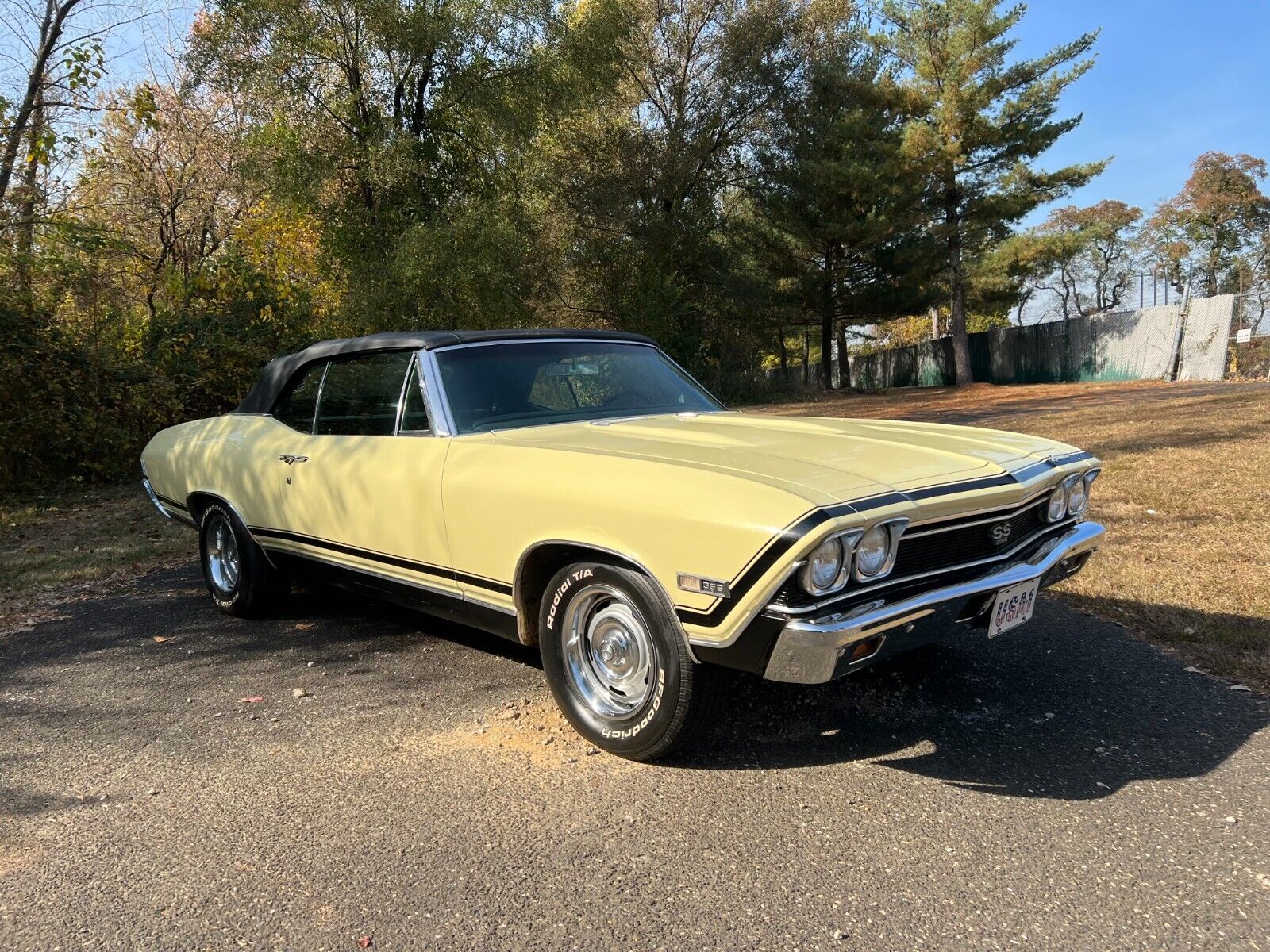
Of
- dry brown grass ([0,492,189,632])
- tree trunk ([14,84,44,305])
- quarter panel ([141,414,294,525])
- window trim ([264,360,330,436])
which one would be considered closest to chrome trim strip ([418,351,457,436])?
window trim ([264,360,330,436])

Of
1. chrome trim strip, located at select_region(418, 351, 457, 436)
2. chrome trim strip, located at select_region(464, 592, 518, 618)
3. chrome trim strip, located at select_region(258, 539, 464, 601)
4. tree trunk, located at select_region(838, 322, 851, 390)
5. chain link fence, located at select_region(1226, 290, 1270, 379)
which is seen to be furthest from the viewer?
tree trunk, located at select_region(838, 322, 851, 390)

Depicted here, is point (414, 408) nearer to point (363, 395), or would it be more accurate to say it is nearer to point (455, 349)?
point (455, 349)

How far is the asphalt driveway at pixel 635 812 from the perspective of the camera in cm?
225

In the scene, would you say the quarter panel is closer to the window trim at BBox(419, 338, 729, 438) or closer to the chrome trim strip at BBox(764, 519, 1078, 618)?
the window trim at BBox(419, 338, 729, 438)

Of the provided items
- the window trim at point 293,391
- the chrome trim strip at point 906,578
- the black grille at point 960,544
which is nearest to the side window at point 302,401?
the window trim at point 293,391

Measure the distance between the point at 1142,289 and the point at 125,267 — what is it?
51.6 metres

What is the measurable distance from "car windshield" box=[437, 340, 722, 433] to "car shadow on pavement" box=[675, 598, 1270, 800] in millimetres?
1442

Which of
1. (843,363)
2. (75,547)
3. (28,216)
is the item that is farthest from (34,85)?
(843,363)

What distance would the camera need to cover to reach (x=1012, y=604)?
3.04 m

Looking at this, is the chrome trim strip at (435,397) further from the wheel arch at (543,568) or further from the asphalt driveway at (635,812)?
the asphalt driveway at (635,812)

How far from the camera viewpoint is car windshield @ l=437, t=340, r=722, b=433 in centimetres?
392

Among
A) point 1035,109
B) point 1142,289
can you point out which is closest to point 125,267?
point 1035,109

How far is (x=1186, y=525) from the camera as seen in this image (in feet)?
20.7

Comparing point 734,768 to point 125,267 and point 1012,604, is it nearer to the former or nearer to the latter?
point 1012,604
